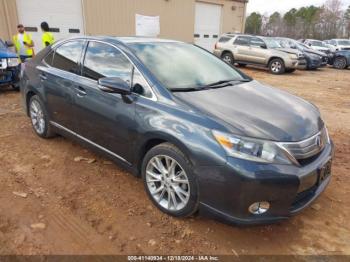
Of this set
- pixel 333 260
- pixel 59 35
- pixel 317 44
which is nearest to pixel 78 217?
pixel 333 260

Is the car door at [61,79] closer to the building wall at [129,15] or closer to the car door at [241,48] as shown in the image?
the building wall at [129,15]

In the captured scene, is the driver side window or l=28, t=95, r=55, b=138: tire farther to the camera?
l=28, t=95, r=55, b=138: tire

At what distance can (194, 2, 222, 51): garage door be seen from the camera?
17469mm

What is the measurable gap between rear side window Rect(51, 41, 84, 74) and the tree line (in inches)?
1944

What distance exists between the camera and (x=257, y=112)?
2.74 m

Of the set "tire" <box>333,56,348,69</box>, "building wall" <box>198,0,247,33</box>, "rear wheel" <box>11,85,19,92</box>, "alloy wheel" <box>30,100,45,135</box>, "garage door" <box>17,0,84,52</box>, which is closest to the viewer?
"alloy wheel" <box>30,100,45,135</box>

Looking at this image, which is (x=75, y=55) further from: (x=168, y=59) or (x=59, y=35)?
(x=59, y=35)

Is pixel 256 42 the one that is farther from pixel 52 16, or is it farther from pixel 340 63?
pixel 52 16

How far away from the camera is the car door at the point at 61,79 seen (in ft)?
12.3

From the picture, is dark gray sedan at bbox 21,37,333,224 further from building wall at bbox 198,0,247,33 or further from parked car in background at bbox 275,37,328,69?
building wall at bbox 198,0,247,33

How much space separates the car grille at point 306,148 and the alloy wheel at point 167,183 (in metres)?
0.88

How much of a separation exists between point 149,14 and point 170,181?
13.6 m

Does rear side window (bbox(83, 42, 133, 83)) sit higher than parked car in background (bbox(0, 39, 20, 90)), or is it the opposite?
rear side window (bbox(83, 42, 133, 83))

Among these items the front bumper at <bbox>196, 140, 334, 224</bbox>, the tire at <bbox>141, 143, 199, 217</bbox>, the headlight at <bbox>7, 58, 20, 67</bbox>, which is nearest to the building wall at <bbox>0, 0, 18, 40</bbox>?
the headlight at <bbox>7, 58, 20, 67</bbox>
